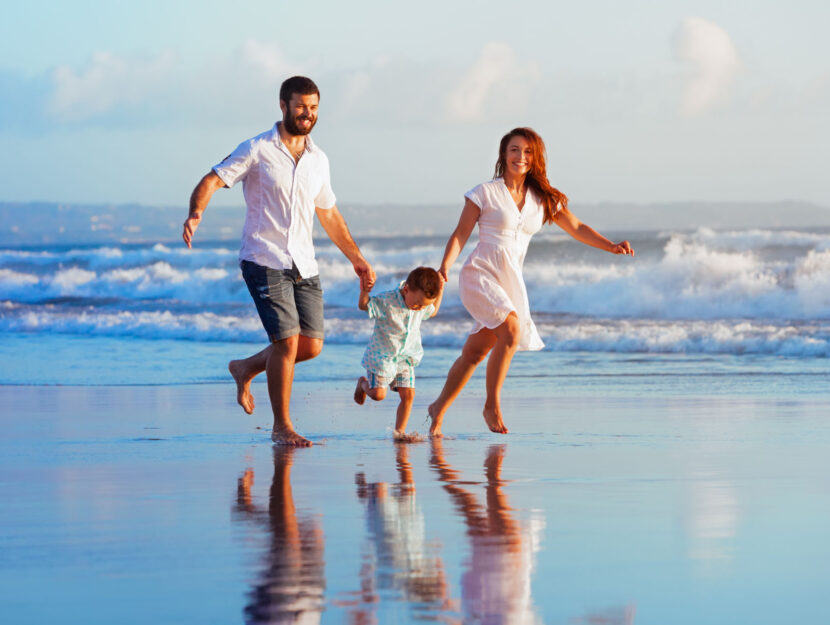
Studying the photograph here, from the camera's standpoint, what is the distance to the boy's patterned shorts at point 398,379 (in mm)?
7125

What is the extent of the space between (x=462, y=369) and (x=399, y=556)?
3472mm

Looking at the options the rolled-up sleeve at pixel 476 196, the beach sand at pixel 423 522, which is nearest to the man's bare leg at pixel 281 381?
the beach sand at pixel 423 522

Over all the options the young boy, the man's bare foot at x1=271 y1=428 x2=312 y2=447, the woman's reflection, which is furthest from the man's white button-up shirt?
the woman's reflection

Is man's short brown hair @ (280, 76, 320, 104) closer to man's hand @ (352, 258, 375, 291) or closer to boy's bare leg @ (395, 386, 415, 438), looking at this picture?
man's hand @ (352, 258, 375, 291)

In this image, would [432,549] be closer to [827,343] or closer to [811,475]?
[811,475]

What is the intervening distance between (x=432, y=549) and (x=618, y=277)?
64.1ft

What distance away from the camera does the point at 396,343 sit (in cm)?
715

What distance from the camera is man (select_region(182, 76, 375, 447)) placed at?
6.53m

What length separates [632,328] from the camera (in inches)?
601

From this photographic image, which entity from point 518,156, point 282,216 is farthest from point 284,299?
point 518,156

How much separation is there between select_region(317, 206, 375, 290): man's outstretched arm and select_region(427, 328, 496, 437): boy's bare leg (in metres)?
0.72

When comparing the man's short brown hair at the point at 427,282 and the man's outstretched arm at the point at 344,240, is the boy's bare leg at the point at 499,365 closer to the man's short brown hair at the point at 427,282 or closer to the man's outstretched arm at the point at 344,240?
the man's short brown hair at the point at 427,282

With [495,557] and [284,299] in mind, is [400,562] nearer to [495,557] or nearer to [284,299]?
[495,557]

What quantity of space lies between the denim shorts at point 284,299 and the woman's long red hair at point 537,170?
1.30 metres
